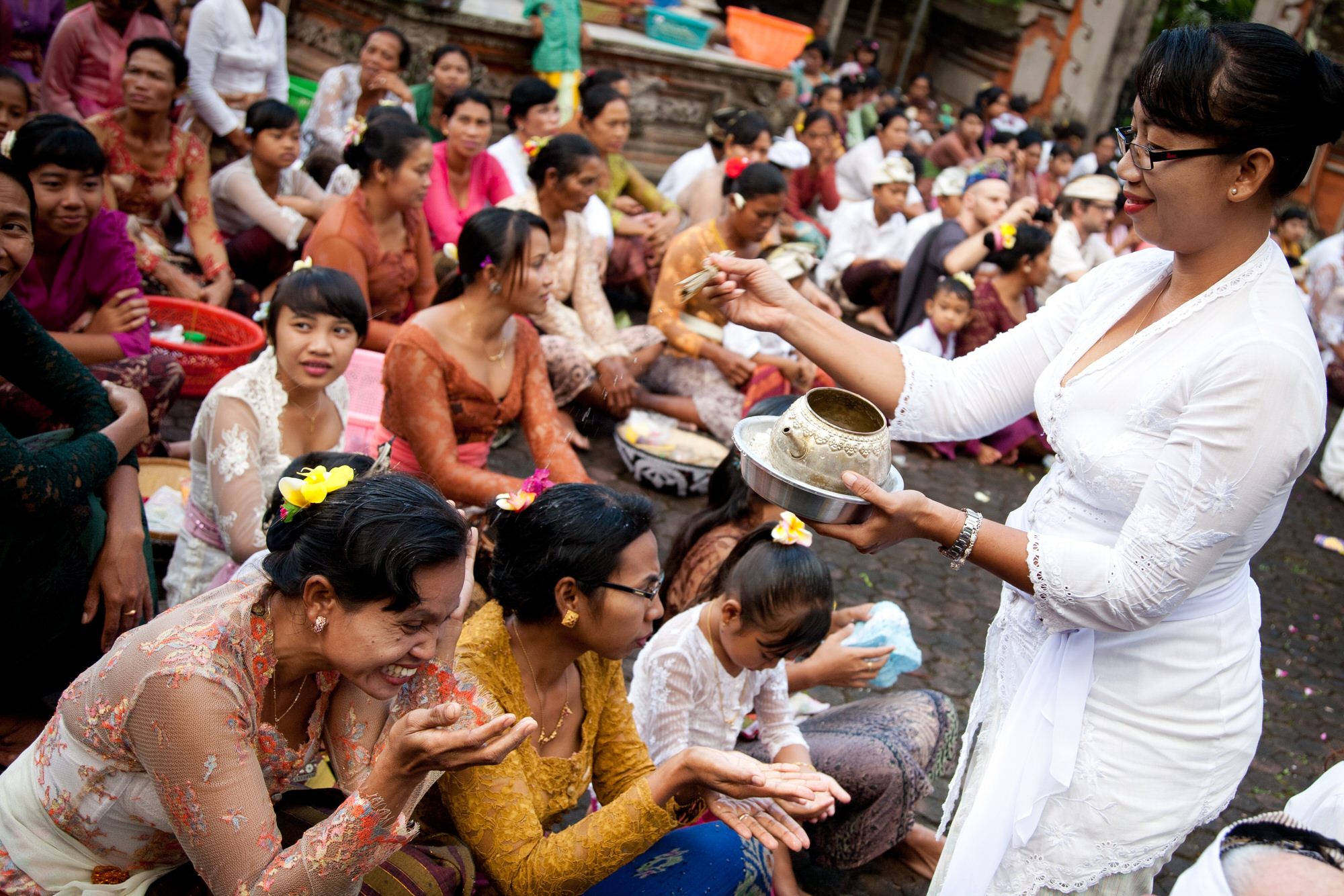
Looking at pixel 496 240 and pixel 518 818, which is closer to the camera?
pixel 518 818

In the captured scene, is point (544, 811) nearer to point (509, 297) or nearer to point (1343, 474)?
point (509, 297)

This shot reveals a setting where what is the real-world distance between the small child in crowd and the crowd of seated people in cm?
2

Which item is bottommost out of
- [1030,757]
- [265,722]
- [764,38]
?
[265,722]

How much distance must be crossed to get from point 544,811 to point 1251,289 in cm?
189

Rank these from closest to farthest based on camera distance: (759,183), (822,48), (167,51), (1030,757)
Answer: (1030,757), (167,51), (759,183), (822,48)

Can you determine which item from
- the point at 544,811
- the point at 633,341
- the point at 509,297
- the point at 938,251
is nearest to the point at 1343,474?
the point at 938,251

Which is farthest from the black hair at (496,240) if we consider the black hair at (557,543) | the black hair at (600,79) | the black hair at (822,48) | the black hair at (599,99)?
the black hair at (822,48)

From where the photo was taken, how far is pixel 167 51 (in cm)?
507

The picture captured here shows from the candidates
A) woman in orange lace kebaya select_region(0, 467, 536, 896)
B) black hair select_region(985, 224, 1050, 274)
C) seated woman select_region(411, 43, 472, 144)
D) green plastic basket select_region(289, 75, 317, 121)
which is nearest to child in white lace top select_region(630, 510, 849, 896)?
woman in orange lace kebaya select_region(0, 467, 536, 896)

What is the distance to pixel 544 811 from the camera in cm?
239

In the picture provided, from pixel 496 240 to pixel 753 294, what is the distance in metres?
1.67

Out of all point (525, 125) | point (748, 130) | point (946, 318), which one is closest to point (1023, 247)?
point (946, 318)

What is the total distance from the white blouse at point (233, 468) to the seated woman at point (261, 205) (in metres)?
2.69

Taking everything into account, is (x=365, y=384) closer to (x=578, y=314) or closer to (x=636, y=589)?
(x=578, y=314)
